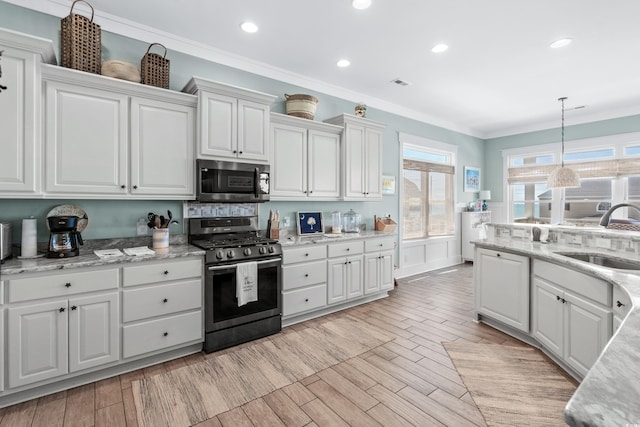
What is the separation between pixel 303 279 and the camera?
347 cm

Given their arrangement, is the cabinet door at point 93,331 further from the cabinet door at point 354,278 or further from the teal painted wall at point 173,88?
the cabinet door at point 354,278

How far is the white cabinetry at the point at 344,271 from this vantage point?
372cm

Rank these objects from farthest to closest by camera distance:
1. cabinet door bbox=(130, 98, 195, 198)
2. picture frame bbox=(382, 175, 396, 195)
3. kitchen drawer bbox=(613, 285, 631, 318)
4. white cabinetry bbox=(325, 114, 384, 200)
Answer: picture frame bbox=(382, 175, 396, 195) → white cabinetry bbox=(325, 114, 384, 200) → cabinet door bbox=(130, 98, 195, 198) → kitchen drawer bbox=(613, 285, 631, 318)

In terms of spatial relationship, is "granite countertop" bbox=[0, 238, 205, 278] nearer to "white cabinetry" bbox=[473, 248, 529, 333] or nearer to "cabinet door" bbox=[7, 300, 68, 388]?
"cabinet door" bbox=[7, 300, 68, 388]

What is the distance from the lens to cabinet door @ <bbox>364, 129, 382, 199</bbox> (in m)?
4.44

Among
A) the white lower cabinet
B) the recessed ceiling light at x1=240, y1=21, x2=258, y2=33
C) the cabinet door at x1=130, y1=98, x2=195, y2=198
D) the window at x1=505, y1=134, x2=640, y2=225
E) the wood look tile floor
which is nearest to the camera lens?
the wood look tile floor

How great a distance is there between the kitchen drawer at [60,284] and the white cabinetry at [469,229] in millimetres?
6286

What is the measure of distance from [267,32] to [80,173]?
2.07m

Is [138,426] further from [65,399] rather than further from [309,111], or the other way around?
[309,111]

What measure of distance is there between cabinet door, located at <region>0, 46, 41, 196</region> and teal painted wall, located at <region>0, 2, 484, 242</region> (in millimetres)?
403

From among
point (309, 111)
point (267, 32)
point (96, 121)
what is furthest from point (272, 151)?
point (96, 121)

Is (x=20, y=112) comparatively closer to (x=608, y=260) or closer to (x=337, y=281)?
(x=337, y=281)

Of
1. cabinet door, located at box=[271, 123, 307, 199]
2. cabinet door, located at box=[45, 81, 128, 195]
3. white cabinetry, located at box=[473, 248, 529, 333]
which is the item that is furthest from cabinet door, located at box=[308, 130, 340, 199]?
cabinet door, located at box=[45, 81, 128, 195]

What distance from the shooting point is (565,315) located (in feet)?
7.88
